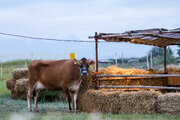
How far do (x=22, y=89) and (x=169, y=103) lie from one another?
23.1ft

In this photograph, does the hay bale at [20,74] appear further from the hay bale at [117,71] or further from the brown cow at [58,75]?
the hay bale at [117,71]

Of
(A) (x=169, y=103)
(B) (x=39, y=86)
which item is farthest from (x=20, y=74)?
(A) (x=169, y=103)

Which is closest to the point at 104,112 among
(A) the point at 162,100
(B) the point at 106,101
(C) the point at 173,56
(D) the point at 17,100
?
(B) the point at 106,101

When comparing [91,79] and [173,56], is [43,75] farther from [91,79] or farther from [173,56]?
[173,56]

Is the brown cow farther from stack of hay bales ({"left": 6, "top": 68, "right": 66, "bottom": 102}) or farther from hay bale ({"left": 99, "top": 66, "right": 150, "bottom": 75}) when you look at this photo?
stack of hay bales ({"left": 6, "top": 68, "right": 66, "bottom": 102})

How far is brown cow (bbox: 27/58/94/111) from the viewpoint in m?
9.91

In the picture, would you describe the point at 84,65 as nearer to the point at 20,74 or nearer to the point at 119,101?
the point at 119,101

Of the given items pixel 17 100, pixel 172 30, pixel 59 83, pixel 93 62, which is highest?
pixel 172 30

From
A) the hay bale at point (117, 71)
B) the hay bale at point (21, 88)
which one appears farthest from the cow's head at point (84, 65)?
the hay bale at point (21, 88)

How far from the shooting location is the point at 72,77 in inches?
391

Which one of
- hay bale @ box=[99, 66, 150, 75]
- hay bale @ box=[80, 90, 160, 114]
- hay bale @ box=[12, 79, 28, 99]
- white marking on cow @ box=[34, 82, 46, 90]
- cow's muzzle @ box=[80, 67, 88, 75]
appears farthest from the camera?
hay bale @ box=[12, 79, 28, 99]

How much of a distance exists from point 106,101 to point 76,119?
148cm

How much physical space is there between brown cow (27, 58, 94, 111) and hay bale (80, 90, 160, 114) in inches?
21.3

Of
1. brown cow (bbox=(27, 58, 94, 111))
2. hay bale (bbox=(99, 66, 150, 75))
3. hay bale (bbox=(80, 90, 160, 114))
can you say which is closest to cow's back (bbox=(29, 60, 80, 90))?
brown cow (bbox=(27, 58, 94, 111))
